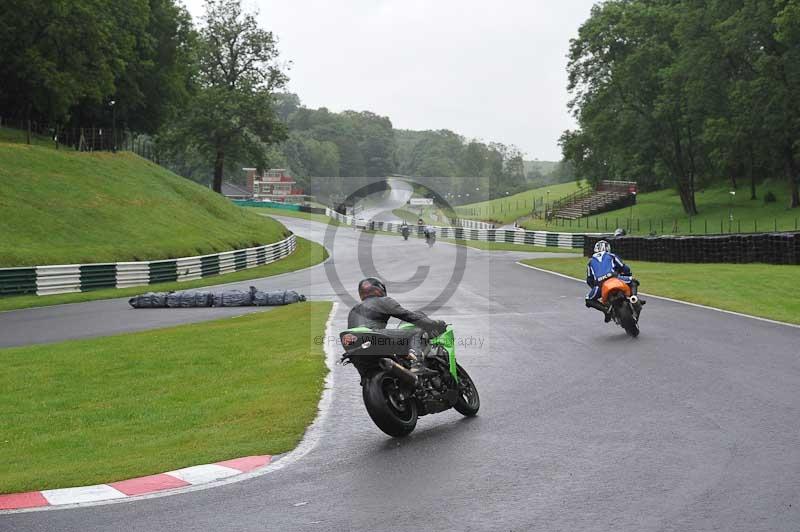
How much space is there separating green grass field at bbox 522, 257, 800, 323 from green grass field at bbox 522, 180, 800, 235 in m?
27.2

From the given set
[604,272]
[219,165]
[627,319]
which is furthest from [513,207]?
[627,319]

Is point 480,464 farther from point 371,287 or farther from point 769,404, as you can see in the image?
point 769,404

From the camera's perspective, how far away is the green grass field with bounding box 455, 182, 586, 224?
116438mm

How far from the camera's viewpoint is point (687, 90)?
67.3 m

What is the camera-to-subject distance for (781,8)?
198 feet

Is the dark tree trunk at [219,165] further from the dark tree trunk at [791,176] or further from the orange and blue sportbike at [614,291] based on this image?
the orange and blue sportbike at [614,291]

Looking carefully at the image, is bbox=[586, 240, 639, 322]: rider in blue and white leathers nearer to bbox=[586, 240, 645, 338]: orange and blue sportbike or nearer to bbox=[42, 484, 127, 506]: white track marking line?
bbox=[586, 240, 645, 338]: orange and blue sportbike

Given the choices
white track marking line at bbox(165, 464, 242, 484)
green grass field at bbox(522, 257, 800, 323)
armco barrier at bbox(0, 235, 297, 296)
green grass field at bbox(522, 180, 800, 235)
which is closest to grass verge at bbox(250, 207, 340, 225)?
green grass field at bbox(522, 180, 800, 235)

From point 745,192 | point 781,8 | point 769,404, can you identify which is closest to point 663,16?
point 781,8

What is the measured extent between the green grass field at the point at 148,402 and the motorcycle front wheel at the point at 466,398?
1639mm

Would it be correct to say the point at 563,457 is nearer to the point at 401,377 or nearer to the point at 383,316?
the point at 401,377

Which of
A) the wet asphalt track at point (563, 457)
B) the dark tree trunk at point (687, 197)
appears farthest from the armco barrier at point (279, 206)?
the wet asphalt track at point (563, 457)

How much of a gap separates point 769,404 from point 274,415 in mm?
5372

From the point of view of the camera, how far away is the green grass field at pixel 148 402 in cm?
848
